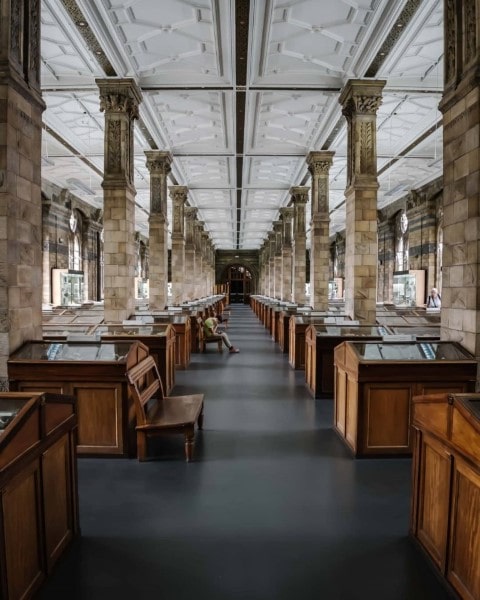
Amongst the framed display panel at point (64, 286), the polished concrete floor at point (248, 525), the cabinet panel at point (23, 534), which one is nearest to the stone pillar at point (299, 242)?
the framed display panel at point (64, 286)

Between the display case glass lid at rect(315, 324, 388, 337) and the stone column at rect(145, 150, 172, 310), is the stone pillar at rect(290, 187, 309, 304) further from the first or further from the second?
the display case glass lid at rect(315, 324, 388, 337)

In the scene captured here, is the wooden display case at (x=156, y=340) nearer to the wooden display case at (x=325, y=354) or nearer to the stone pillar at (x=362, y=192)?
the wooden display case at (x=325, y=354)

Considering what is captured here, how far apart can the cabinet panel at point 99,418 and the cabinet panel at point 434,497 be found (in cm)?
279

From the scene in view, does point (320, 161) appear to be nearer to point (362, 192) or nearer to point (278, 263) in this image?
point (362, 192)

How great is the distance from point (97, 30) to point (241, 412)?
6481mm

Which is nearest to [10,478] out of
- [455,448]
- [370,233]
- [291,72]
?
[455,448]

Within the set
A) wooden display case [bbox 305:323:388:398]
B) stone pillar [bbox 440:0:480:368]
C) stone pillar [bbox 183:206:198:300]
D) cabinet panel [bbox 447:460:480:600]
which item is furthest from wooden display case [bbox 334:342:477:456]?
stone pillar [bbox 183:206:198:300]

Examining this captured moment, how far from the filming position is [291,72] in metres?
9.38

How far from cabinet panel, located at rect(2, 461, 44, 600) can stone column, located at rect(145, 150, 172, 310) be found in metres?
11.6

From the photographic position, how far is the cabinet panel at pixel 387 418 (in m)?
4.57

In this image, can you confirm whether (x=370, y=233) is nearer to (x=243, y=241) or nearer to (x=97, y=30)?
(x=97, y=30)

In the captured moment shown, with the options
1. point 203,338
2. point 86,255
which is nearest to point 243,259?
point 86,255

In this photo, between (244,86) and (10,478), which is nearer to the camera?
(10,478)

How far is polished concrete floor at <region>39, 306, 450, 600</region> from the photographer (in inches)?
103
